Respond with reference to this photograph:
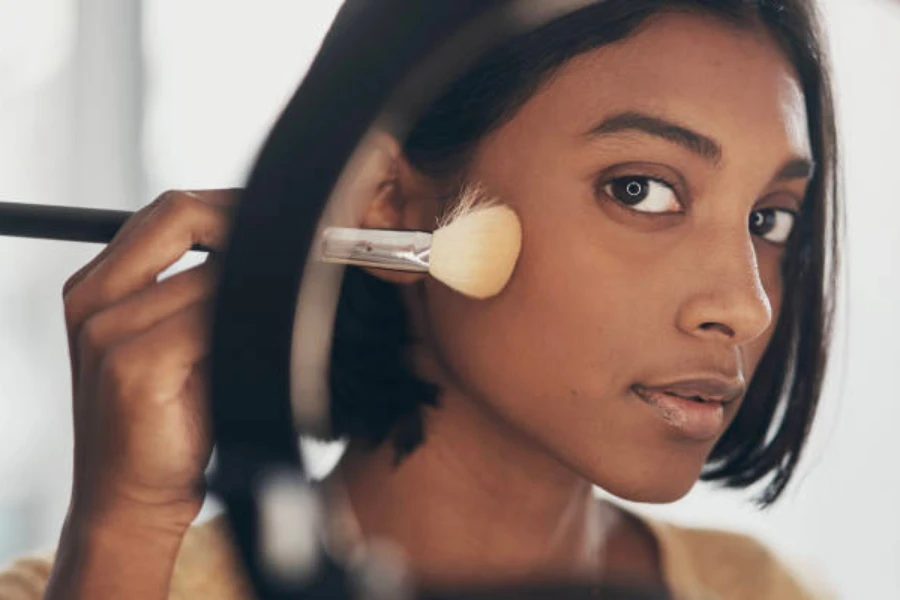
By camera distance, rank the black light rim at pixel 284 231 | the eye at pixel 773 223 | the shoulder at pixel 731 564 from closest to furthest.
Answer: the black light rim at pixel 284 231
the eye at pixel 773 223
the shoulder at pixel 731 564

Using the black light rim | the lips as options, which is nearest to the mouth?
the lips

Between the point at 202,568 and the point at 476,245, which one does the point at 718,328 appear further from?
the point at 202,568

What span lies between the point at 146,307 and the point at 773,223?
0.68 feet

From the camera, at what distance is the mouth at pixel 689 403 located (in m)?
0.37

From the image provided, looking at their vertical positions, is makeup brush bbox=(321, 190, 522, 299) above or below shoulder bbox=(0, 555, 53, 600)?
above

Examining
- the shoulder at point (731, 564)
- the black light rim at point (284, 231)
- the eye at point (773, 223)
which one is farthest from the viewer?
the shoulder at point (731, 564)

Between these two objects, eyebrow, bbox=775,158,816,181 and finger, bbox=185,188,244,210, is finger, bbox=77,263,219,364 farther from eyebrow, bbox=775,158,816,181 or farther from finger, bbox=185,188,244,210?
eyebrow, bbox=775,158,816,181

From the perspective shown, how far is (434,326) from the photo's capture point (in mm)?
402

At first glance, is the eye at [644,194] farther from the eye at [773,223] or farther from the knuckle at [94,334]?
the knuckle at [94,334]

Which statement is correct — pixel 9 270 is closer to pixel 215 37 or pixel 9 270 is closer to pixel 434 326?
pixel 215 37

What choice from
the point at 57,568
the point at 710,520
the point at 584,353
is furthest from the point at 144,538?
the point at 710,520

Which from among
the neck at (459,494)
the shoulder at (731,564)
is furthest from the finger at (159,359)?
the shoulder at (731,564)

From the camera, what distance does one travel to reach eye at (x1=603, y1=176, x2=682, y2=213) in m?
0.37

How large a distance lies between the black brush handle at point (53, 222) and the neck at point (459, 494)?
117 mm
